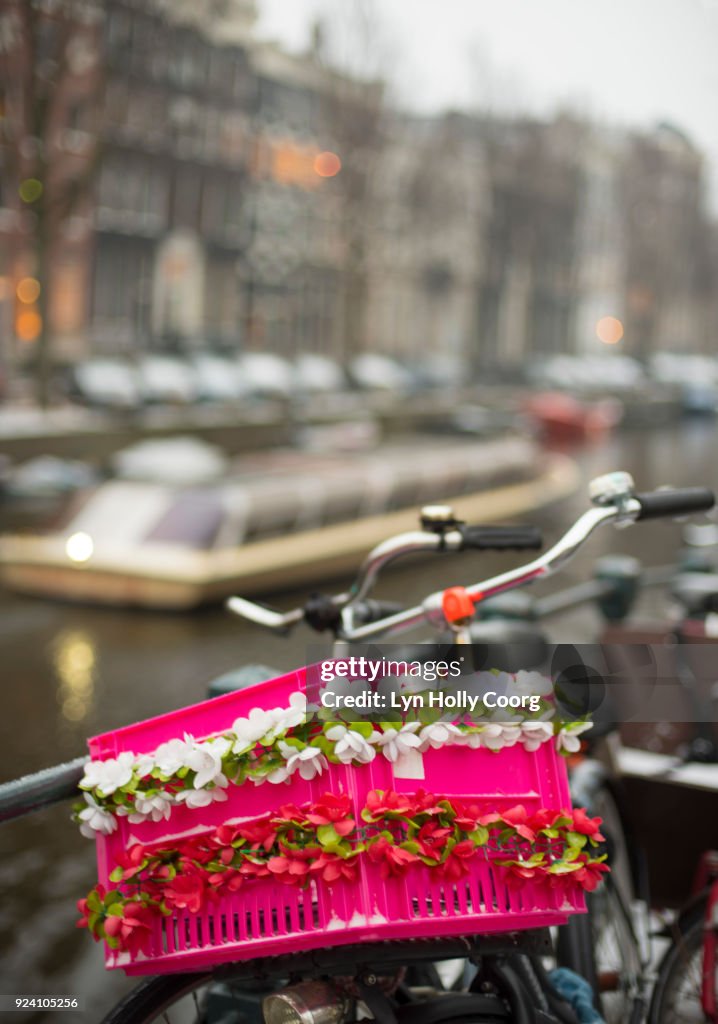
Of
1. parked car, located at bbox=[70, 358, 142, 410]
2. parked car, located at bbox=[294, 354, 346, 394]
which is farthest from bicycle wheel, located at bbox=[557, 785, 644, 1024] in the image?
parked car, located at bbox=[294, 354, 346, 394]

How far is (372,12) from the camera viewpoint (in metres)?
30.8

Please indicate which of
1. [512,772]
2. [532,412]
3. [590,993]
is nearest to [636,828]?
[590,993]

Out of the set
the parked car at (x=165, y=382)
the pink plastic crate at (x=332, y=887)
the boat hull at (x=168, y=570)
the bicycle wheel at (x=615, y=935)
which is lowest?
the parked car at (x=165, y=382)

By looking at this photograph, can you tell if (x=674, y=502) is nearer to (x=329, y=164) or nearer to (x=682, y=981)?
(x=682, y=981)

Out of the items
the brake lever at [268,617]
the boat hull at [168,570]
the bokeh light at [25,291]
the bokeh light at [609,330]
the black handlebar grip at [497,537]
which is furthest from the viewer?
the bokeh light at [609,330]

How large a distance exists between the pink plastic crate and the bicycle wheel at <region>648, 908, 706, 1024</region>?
823 mm

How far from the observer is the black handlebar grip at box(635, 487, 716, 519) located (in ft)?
7.85

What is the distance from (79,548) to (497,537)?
8.55 metres

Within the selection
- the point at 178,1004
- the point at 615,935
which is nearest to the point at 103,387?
the point at 615,935

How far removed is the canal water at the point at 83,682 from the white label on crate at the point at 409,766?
562 millimetres

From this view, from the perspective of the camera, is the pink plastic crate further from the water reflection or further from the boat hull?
the boat hull

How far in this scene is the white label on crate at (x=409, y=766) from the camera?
190 cm

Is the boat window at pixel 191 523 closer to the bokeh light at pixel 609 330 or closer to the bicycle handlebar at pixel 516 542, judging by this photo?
the bicycle handlebar at pixel 516 542

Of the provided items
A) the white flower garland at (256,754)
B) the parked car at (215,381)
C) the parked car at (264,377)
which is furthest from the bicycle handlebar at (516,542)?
the parked car at (264,377)
